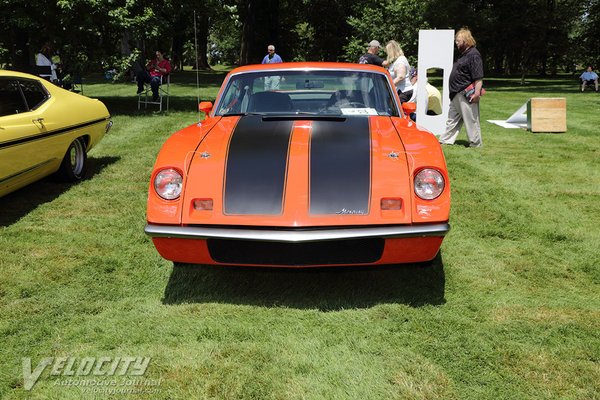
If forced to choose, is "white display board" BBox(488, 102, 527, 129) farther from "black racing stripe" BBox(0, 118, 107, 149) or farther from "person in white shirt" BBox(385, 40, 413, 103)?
"black racing stripe" BBox(0, 118, 107, 149)

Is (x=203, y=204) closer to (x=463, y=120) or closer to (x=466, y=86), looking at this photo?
(x=466, y=86)

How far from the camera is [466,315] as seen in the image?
10.7 feet

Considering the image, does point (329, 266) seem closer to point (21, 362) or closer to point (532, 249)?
point (21, 362)

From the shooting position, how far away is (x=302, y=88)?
16.3 ft

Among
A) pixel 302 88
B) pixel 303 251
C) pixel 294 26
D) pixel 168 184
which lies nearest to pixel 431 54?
pixel 302 88

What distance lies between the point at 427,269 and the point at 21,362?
2729 millimetres

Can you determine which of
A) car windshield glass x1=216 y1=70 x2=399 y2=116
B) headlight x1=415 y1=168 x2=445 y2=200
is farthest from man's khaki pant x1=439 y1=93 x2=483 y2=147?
headlight x1=415 y1=168 x2=445 y2=200

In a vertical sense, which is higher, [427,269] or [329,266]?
[329,266]

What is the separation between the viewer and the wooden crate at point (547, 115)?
10.8 meters

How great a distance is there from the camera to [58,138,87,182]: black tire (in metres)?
6.43

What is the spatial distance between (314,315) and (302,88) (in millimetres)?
2464

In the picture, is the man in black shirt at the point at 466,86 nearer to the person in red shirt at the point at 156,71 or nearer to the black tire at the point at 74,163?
the black tire at the point at 74,163

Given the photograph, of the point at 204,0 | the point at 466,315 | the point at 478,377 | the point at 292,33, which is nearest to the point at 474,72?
the point at 466,315

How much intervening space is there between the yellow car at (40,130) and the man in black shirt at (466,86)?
18.2ft
